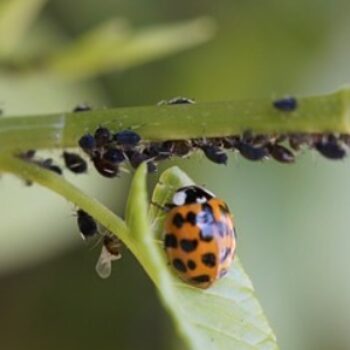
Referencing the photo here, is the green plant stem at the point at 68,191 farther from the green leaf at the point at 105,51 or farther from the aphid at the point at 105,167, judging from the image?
the green leaf at the point at 105,51

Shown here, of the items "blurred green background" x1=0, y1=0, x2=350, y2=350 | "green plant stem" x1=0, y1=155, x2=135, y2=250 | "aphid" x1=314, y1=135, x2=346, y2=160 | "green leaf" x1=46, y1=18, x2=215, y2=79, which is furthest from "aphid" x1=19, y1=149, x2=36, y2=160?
"blurred green background" x1=0, y1=0, x2=350, y2=350

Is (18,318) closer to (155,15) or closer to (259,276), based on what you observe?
(259,276)

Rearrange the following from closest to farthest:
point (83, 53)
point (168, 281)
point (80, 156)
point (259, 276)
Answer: point (168, 281)
point (80, 156)
point (83, 53)
point (259, 276)

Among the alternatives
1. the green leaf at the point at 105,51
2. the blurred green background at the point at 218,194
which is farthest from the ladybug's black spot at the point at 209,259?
the blurred green background at the point at 218,194

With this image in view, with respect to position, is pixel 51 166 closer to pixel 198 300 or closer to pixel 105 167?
pixel 105 167

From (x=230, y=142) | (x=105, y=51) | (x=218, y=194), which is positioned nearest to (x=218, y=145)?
(x=230, y=142)

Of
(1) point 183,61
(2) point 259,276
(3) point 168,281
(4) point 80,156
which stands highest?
(1) point 183,61

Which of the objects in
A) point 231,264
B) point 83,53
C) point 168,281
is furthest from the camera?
point 83,53

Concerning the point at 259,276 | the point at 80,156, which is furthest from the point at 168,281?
the point at 259,276
